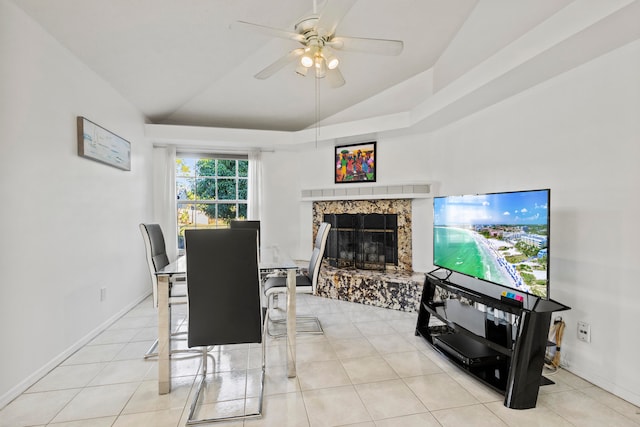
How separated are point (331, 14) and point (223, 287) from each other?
166cm

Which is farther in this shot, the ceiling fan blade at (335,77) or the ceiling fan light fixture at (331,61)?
the ceiling fan blade at (335,77)

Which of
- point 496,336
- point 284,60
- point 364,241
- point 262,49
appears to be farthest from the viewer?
point 364,241

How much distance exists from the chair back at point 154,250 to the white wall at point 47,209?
578 mm

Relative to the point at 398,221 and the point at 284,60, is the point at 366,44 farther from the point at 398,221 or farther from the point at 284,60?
the point at 398,221

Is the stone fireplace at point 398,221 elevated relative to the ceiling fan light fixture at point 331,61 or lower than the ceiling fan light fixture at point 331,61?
lower

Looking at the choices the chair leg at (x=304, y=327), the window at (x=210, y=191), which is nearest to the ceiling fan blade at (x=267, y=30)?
the chair leg at (x=304, y=327)

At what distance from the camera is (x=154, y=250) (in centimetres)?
254

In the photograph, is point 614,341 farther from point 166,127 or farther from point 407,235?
point 166,127

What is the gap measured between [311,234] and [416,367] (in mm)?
2874

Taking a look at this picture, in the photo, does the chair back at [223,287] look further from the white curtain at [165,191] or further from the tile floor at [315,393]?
the white curtain at [165,191]

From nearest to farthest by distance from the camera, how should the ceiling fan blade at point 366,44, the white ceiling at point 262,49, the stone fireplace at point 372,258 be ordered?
the ceiling fan blade at point 366,44, the white ceiling at point 262,49, the stone fireplace at point 372,258

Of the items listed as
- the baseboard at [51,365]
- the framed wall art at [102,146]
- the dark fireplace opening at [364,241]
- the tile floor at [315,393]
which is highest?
the framed wall art at [102,146]

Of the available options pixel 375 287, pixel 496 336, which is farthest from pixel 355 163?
pixel 496 336

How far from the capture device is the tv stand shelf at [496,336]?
5.98 ft
